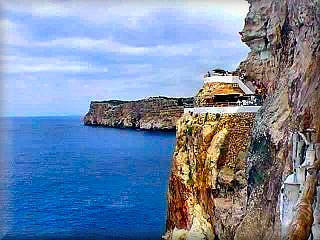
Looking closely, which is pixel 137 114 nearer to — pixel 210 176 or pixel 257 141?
pixel 210 176

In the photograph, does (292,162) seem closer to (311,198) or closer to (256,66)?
(311,198)

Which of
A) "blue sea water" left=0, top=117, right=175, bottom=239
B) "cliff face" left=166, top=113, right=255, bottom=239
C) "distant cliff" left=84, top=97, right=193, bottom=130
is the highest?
"distant cliff" left=84, top=97, right=193, bottom=130

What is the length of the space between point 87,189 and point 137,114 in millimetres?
29036

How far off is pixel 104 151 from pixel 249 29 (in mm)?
28666

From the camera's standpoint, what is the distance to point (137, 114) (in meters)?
57.9

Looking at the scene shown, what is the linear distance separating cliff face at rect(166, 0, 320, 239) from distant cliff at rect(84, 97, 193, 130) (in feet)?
96.9

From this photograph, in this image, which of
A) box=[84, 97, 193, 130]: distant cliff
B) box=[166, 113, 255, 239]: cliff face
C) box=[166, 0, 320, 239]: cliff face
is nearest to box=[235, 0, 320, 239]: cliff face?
box=[166, 0, 320, 239]: cliff face

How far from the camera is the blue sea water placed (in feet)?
66.8

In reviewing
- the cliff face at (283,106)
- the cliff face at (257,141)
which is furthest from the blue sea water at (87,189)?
the cliff face at (283,106)

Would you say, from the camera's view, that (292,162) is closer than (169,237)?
Yes

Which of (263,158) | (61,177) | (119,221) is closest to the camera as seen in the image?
(263,158)

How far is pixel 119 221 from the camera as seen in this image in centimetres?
2141

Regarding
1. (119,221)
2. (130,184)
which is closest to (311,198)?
(119,221)

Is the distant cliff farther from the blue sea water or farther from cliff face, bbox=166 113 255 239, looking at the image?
cliff face, bbox=166 113 255 239
